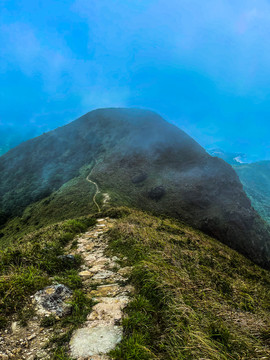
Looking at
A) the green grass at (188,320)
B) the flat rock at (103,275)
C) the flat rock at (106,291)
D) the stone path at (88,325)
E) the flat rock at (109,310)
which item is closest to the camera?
the green grass at (188,320)

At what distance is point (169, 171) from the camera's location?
8944cm

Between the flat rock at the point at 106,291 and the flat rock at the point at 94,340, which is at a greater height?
the flat rock at the point at 106,291

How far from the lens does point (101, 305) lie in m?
4.00

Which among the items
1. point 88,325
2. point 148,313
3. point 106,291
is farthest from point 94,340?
point 106,291

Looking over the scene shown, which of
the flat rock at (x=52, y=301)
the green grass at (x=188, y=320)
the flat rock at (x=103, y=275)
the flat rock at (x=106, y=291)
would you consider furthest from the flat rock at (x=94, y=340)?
the flat rock at (x=103, y=275)

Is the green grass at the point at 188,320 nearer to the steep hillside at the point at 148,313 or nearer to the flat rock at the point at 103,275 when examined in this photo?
the steep hillside at the point at 148,313

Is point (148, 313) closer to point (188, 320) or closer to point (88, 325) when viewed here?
point (188, 320)

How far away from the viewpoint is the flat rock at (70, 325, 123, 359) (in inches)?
111

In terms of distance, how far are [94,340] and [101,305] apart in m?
0.96

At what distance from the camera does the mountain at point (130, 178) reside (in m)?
59.8

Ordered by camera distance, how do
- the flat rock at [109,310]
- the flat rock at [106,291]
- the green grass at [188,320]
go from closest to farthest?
the green grass at [188,320] → the flat rock at [109,310] → the flat rock at [106,291]

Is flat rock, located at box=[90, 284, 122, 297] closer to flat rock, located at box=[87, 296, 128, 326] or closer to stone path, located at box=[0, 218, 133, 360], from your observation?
stone path, located at box=[0, 218, 133, 360]

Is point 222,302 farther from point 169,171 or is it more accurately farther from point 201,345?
point 169,171

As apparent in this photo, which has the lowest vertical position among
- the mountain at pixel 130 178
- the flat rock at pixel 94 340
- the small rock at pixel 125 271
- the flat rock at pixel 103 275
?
the flat rock at pixel 94 340
